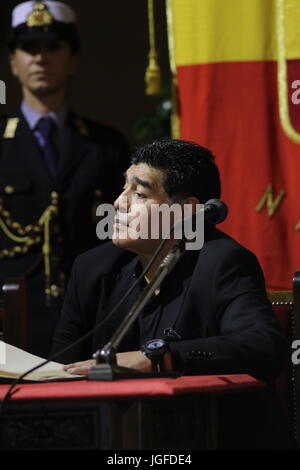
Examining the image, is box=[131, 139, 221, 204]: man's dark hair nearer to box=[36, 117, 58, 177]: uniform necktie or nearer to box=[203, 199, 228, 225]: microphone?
→ box=[203, 199, 228, 225]: microphone

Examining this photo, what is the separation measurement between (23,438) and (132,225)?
74cm

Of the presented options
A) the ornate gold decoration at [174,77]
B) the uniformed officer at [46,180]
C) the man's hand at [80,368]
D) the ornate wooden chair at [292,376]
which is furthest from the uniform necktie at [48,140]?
the man's hand at [80,368]

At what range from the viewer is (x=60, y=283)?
13.1 feet

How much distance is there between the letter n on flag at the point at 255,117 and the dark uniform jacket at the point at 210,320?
858 millimetres

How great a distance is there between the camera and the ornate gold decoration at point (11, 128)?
4.11m

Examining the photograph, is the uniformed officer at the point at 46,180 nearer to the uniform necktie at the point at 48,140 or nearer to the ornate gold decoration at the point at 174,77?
the uniform necktie at the point at 48,140

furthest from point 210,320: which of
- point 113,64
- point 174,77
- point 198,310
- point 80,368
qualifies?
point 113,64

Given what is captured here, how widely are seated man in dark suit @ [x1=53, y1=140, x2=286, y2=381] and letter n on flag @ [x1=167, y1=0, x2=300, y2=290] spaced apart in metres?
0.89

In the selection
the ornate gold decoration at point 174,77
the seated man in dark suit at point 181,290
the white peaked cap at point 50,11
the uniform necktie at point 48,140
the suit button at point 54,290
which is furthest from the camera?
the white peaked cap at point 50,11

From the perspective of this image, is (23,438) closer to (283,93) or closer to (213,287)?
(213,287)

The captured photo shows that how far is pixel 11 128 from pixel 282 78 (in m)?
1.12

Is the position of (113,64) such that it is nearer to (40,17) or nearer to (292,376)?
(40,17)

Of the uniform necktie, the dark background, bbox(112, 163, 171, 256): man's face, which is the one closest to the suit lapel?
bbox(112, 163, 171, 256): man's face
